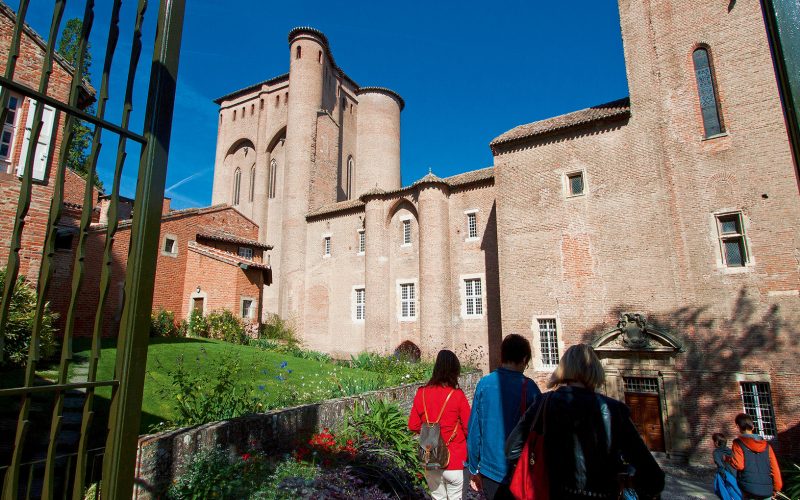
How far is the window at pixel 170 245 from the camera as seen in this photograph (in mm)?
20297

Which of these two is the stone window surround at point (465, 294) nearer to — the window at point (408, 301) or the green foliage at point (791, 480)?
the window at point (408, 301)

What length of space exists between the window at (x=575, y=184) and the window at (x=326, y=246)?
15.5m

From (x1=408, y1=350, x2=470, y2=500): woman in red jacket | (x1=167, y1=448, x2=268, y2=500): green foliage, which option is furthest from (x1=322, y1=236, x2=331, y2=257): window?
(x1=408, y1=350, x2=470, y2=500): woman in red jacket

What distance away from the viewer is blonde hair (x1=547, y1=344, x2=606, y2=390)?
3.06 meters

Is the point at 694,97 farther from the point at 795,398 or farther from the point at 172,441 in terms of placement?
the point at 172,441

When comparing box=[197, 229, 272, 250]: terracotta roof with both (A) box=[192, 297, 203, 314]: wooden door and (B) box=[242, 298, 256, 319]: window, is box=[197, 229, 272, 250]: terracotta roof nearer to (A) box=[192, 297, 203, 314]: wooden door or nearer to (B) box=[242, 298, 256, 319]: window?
(A) box=[192, 297, 203, 314]: wooden door

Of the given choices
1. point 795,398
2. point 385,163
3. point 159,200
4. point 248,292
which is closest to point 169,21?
point 159,200

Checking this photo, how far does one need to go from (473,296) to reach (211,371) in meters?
13.3

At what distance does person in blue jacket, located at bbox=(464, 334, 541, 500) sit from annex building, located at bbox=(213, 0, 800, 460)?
12657mm

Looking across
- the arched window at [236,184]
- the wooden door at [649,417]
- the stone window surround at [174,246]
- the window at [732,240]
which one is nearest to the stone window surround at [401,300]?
the wooden door at [649,417]

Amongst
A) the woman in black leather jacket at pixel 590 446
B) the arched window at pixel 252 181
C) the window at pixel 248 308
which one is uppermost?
the arched window at pixel 252 181

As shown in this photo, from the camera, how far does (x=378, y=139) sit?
37594 millimetres

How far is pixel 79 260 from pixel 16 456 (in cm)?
83

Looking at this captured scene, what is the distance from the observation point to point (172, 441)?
5.26m
